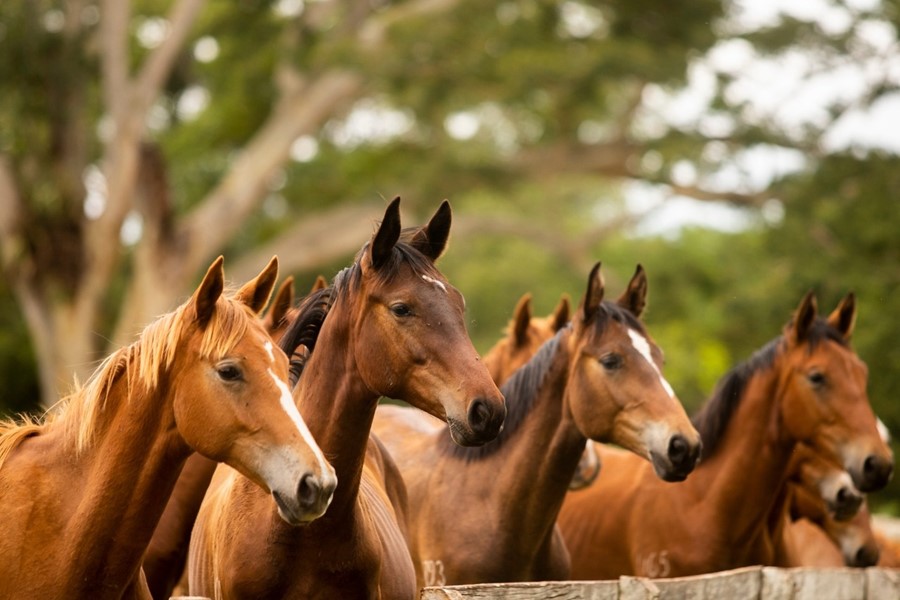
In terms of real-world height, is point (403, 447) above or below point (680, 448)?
below

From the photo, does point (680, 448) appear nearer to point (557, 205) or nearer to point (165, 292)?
point (165, 292)

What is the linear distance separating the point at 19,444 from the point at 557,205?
120 feet

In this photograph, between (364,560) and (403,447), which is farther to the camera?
(403,447)

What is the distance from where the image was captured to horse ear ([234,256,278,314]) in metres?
4.56

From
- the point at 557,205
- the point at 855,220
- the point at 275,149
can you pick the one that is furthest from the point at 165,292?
the point at 557,205

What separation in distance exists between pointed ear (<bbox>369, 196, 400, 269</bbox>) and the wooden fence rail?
1183 millimetres

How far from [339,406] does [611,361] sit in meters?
1.95

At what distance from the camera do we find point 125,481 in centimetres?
418

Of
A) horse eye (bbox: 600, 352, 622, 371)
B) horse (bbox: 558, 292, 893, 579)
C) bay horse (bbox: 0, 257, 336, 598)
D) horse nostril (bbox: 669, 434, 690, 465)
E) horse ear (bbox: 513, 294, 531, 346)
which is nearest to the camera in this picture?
bay horse (bbox: 0, 257, 336, 598)

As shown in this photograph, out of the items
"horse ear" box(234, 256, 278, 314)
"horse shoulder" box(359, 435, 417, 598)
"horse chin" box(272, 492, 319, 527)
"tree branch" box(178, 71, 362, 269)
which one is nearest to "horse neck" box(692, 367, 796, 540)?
"horse shoulder" box(359, 435, 417, 598)

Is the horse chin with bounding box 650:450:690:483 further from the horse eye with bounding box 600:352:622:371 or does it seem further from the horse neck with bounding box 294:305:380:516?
the horse neck with bounding box 294:305:380:516

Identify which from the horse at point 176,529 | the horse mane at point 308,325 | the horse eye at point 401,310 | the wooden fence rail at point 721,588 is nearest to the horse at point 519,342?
the horse at point 176,529

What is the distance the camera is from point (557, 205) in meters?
40.5

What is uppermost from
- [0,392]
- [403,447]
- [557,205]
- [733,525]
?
[403,447]
